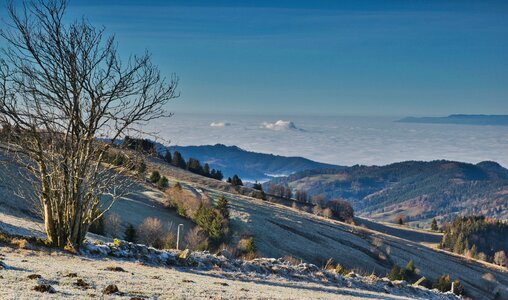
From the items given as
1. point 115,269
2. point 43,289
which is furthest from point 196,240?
point 43,289

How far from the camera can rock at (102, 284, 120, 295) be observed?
15783mm

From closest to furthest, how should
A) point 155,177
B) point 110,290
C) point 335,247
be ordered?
point 110,290, point 335,247, point 155,177

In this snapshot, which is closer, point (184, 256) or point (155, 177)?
point (184, 256)

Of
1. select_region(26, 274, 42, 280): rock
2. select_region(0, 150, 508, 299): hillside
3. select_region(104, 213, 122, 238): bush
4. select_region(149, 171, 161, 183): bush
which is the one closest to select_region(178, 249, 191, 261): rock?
select_region(26, 274, 42, 280): rock

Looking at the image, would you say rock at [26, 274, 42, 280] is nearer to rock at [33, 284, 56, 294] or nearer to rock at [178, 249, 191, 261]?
rock at [33, 284, 56, 294]

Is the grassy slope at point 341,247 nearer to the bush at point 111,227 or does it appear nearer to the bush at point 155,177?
the bush at point 155,177

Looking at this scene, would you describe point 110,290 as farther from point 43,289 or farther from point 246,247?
point 246,247

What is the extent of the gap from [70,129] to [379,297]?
1908 cm

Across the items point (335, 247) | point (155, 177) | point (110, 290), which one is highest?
point (155, 177)

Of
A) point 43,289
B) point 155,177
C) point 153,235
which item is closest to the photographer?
point 43,289

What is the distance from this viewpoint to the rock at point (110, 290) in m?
15.8

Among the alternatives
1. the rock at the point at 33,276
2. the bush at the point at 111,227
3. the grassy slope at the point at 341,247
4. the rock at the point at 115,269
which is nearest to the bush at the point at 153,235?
the bush at the point at 111,227

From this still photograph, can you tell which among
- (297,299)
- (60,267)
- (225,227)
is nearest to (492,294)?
(225,227)

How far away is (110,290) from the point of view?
52.3 ft
